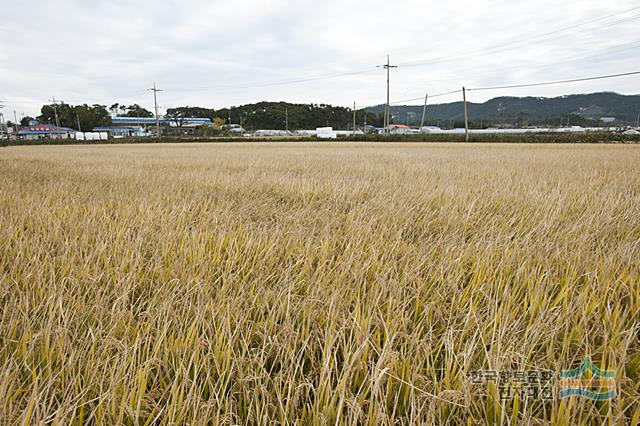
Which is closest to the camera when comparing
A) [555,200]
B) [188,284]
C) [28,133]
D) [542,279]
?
[188,284]

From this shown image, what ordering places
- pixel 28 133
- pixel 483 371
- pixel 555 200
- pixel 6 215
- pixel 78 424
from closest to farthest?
pixel 78 424
pixel 483 371
pixel 6 215
pixel 555 200
pixel 28 133

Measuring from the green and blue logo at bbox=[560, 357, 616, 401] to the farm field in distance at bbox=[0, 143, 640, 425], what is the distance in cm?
2

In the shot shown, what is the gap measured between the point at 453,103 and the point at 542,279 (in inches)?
8070

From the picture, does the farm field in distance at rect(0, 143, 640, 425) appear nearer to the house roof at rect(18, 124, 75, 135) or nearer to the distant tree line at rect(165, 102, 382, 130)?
the distant tree line at rect(165, 102, 382, 130)

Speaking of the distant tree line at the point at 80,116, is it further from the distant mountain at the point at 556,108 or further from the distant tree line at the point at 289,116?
the distant mountain at the point at 556,108

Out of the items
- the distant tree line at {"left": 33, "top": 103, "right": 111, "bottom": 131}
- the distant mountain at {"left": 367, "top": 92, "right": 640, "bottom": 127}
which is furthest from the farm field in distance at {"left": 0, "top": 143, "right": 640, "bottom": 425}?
the distant mountain at {"left": 367, "top": 92, "right": 640, "bottom": 127}

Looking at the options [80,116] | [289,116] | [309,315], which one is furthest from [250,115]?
[309,315]

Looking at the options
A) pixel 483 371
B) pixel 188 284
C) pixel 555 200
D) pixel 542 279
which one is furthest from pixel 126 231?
pixel 555 200

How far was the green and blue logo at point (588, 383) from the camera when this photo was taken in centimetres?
70

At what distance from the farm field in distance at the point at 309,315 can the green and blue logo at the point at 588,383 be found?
0.7 inches

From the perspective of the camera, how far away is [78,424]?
65 cm

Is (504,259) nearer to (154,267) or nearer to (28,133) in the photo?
(154,267)

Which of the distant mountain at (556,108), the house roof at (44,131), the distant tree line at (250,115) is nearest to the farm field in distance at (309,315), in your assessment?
the distant tree line at (250,115)

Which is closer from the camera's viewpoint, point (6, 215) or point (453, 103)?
point (6, 215)
